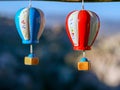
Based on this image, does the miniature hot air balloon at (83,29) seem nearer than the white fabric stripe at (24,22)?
Yes

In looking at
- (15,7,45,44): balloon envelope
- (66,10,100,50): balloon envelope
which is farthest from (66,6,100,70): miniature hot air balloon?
(15,7,45,44): balloon envelope

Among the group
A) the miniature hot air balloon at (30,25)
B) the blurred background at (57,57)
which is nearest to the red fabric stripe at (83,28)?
the miniature hot air balloon at (30,25)

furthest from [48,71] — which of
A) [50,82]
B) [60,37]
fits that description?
[60,37]

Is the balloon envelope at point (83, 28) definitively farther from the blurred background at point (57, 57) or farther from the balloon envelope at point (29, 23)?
the blurred background at point (57, 57)

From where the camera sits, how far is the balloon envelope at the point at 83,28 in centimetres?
196

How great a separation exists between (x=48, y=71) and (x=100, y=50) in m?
0.49

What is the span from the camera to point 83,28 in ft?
6.44

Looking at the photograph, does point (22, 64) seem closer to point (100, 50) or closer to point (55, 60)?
point (55, 60)

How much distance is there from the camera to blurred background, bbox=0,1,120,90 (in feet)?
10.1

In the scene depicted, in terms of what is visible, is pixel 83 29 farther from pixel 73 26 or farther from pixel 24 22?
pixel 24 22

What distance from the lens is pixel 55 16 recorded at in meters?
3.10

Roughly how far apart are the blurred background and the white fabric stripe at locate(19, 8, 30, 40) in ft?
3.20

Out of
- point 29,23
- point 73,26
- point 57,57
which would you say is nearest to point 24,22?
point 29,23

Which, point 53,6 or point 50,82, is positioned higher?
point 53,6
